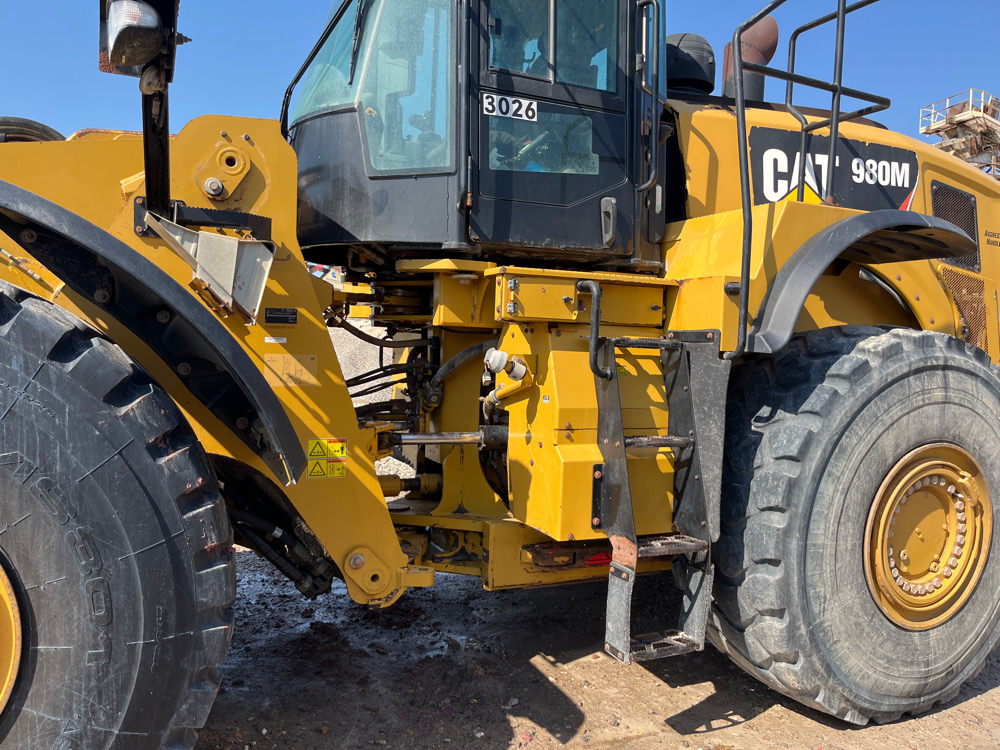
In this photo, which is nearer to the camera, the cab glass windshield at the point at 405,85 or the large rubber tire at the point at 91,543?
the large rubber tire at the point at 91,543

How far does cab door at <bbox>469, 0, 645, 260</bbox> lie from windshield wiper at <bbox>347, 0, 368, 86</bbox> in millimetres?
498

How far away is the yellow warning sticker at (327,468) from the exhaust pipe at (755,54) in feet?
10.5

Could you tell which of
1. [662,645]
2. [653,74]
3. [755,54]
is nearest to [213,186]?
[653,74]

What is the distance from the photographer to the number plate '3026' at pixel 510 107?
2.83 meters

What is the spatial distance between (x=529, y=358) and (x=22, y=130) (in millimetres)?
2122

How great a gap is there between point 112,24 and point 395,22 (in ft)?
4.38

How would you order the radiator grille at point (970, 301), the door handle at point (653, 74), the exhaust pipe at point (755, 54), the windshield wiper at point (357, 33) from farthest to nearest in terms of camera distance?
1. the exhaust pipe at point (755, 54)
2. the radiator grille at point (970, 301)
3. the door handle at point (653, 74)
4. the windshield wiper at point (357, 33)

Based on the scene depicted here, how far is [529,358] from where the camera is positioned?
2848 millimetres

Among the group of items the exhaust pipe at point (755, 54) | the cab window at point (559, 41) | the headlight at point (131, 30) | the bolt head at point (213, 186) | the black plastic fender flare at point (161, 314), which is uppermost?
the exhaust pipe at point (755, 54)

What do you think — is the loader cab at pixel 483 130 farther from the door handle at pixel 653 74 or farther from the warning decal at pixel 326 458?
the warning decal at pixel 326 458

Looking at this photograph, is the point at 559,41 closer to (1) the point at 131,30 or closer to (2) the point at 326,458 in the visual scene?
(1) the point at 131,30

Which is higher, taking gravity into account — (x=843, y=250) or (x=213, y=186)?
(x=213, y=186)

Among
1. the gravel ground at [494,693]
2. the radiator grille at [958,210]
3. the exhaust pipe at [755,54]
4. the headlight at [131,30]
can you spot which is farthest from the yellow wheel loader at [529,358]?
the radiator grille at [958,210]

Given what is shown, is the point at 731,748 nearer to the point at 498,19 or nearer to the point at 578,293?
the point at 578,293
